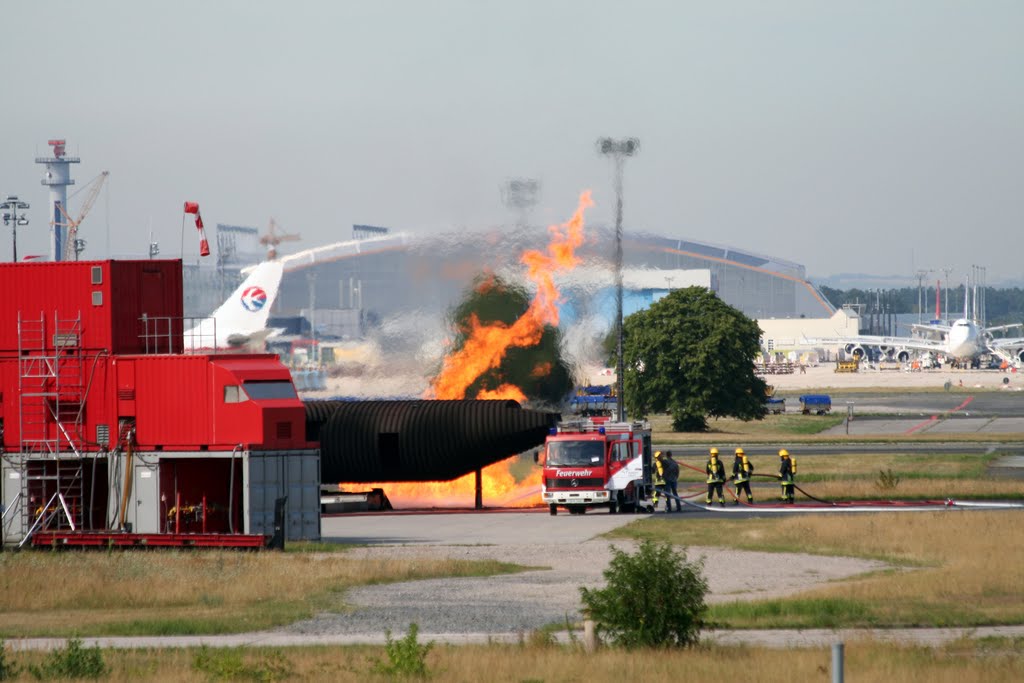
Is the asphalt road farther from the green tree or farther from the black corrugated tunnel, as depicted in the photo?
the black corrugated tunnel

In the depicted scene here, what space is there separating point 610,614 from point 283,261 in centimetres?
7231

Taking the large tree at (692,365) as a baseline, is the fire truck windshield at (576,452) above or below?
below

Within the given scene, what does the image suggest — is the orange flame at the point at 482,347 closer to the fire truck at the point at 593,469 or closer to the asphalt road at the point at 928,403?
the fire truck at the point at 593,469

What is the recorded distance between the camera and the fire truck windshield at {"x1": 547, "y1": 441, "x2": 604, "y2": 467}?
49.5 metres

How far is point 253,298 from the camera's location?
3435 inches

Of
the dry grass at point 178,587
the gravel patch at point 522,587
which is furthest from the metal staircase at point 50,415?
Answer: the gravel patch at point 522,587

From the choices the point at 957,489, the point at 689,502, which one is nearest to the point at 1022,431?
the point at 957,489

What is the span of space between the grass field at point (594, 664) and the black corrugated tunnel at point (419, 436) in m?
28.0

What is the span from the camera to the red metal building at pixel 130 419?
40.7 m

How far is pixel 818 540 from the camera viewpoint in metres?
39.8

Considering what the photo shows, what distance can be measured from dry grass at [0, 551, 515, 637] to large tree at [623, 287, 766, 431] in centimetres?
6455

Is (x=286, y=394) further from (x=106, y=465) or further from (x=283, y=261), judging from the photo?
(x=283, y=261)

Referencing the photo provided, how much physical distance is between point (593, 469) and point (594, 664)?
1135 inches

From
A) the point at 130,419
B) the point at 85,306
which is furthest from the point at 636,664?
the point at 85,306
